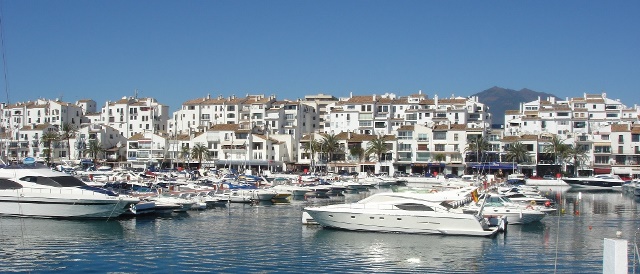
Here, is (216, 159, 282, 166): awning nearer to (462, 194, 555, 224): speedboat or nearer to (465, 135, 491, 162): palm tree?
(465, 135, 491, 162): palm tree

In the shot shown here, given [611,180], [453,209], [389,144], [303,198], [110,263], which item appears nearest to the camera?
[110,263]

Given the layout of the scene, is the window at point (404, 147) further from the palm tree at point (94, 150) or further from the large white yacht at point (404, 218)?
the large white yacht at point (404, 218)

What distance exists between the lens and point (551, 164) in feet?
318

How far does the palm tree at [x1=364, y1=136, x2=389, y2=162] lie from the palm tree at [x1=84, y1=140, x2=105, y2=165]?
4274cm

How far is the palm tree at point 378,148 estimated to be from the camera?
99.6m

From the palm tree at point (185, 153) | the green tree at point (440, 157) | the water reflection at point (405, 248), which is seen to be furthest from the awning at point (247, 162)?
the water reflection at point (405, 248)

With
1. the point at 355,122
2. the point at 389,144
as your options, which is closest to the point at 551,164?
the point at 389,144

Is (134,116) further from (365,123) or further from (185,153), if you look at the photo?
(365,123)

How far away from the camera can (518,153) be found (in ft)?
313

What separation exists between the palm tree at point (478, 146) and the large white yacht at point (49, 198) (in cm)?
6668

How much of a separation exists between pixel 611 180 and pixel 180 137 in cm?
6387

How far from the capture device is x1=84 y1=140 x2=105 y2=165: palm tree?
108750 mm

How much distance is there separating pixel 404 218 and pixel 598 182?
189 ft

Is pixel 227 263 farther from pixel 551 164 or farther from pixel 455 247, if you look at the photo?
pixel 551 164
